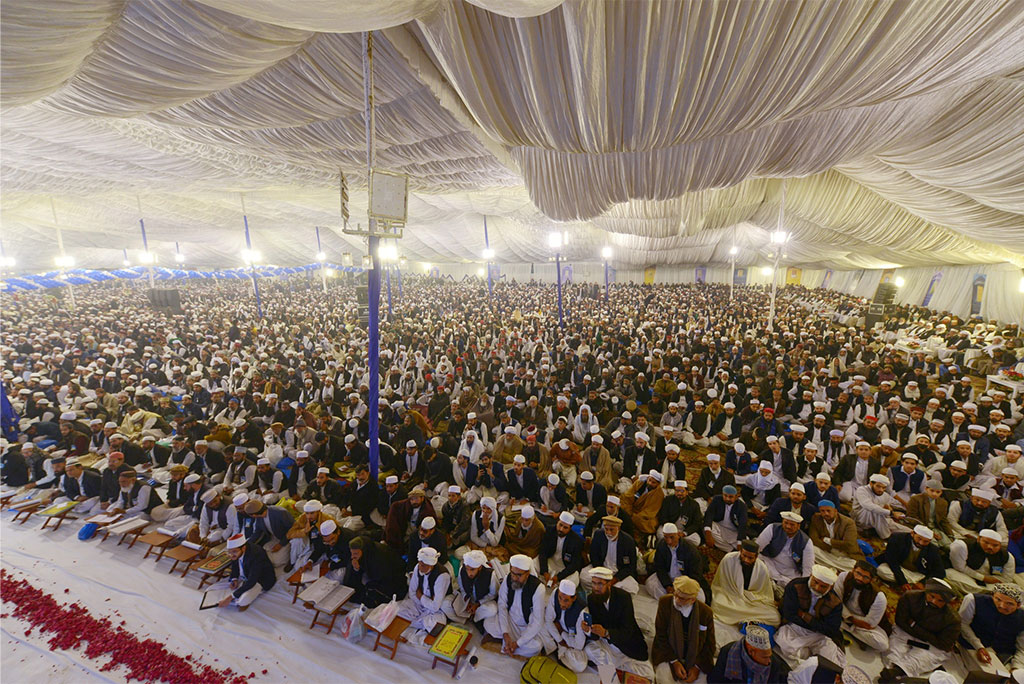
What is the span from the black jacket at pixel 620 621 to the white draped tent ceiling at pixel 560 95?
154 inches

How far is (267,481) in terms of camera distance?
18.0 ft

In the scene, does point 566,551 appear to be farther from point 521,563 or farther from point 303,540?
point 303,540

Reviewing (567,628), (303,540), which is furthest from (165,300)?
(567,628)

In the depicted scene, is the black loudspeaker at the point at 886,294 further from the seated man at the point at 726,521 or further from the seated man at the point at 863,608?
the seated man at the point at 863,608

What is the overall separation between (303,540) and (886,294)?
23.9m

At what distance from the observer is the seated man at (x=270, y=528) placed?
4203 mm

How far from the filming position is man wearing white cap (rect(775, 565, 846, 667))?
10.2 ft

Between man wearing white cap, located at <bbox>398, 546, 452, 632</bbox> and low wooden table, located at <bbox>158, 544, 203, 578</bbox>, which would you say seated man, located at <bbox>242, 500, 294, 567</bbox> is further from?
man wearing white cap, located at <bbox>398, 546, 452, 632</bbox>

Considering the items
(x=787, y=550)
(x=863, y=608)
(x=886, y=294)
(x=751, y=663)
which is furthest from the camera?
(x=886, y=294)

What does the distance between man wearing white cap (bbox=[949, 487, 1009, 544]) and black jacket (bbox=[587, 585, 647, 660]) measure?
11.8ft

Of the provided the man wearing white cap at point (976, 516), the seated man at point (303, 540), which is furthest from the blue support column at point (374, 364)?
the man wearing white cap at point (976, 516)

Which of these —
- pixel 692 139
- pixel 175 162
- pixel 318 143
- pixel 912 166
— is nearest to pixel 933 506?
pixel 912 166

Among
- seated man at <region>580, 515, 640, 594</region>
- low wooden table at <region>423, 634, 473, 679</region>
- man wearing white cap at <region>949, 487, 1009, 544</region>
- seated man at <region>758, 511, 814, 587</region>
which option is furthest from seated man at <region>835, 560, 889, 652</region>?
low wooden table at <region>423, 634, 473, 679</region>

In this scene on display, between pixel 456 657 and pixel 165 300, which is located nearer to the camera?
pixel 456 657
